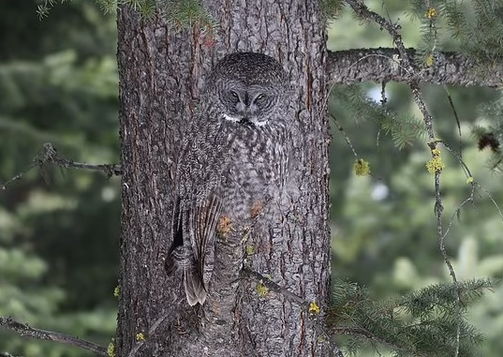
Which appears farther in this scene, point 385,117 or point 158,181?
point 385,117

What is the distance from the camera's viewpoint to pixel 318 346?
4.05 metres

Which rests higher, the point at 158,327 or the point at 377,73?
the point at 377,73

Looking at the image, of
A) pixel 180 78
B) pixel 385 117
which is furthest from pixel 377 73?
pixel 180 78

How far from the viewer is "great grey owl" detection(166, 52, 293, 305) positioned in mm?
3461

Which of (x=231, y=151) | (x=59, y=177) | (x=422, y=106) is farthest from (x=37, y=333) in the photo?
(x=59, y=177)

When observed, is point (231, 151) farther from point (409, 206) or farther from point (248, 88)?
point (409, 206)

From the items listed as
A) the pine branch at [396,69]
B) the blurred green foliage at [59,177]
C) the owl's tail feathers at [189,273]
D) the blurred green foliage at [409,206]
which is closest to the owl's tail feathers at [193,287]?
the owl's tail feathers at [189,273]

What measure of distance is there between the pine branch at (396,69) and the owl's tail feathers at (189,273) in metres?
0.92

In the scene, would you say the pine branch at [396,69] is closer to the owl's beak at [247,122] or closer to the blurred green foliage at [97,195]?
the owl's beak at [247,122]

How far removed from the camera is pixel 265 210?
3.90m

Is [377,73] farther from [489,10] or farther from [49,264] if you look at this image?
[49,264]

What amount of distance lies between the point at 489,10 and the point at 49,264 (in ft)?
29.4

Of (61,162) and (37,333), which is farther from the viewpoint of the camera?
(61,162)

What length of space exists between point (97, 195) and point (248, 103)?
8.89 m
